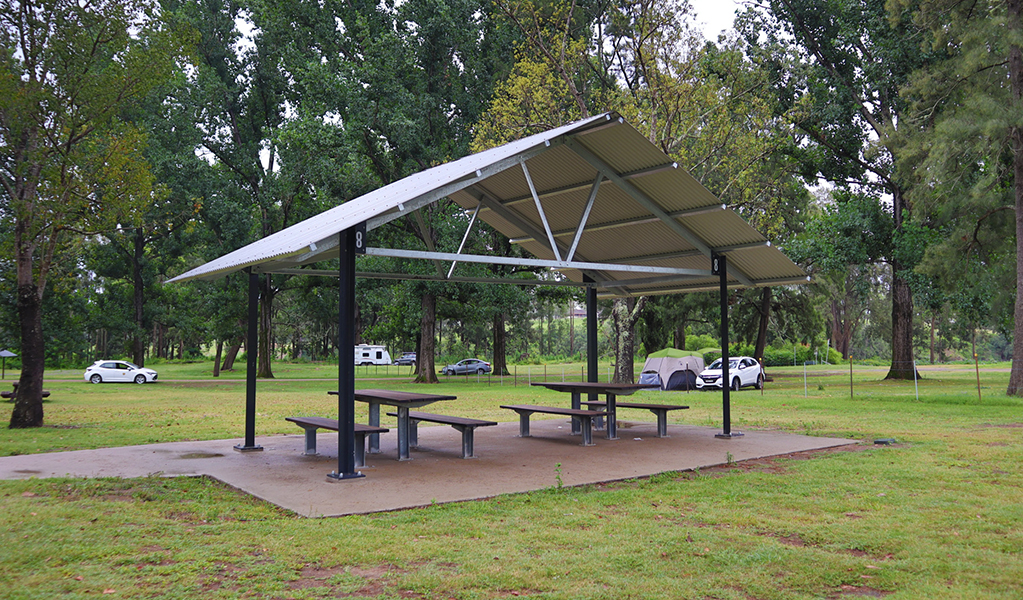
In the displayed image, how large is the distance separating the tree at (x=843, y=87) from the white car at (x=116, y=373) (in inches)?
1257

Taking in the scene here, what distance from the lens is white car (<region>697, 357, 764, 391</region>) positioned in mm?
28906

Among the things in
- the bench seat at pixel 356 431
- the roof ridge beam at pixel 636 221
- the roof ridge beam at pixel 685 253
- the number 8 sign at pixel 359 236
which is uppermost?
the roof ridge beam at pixel 636 221

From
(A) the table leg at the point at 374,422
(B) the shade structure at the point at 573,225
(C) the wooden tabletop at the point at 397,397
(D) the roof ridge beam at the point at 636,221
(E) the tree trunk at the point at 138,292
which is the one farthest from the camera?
(E) the tree trunk at the point at 138,292

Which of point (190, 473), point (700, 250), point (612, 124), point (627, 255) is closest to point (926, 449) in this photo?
point (700, 250)

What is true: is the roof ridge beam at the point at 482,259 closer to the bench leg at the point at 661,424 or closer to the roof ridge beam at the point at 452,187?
the roof ridge beam at the point at 452,187

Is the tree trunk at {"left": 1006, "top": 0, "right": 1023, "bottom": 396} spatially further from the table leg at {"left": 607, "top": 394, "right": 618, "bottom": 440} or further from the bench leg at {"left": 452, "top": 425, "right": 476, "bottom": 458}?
the bench leg at {"left": 452, "top": 425, "right": 476, "bottom": 458}

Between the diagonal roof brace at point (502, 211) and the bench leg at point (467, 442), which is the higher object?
the diagonal roof brace at point (502, 211)

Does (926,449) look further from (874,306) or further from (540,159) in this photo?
(874,306)

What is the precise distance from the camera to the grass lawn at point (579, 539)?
14.9 ft

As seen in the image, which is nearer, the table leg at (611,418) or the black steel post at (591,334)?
the table leg at (611,418)

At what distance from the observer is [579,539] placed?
18.5ft

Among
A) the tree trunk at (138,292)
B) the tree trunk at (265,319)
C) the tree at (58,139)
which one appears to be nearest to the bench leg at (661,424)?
the tree at (58,139)

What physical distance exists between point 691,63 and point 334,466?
16.8 metres

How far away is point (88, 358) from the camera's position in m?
65.2
